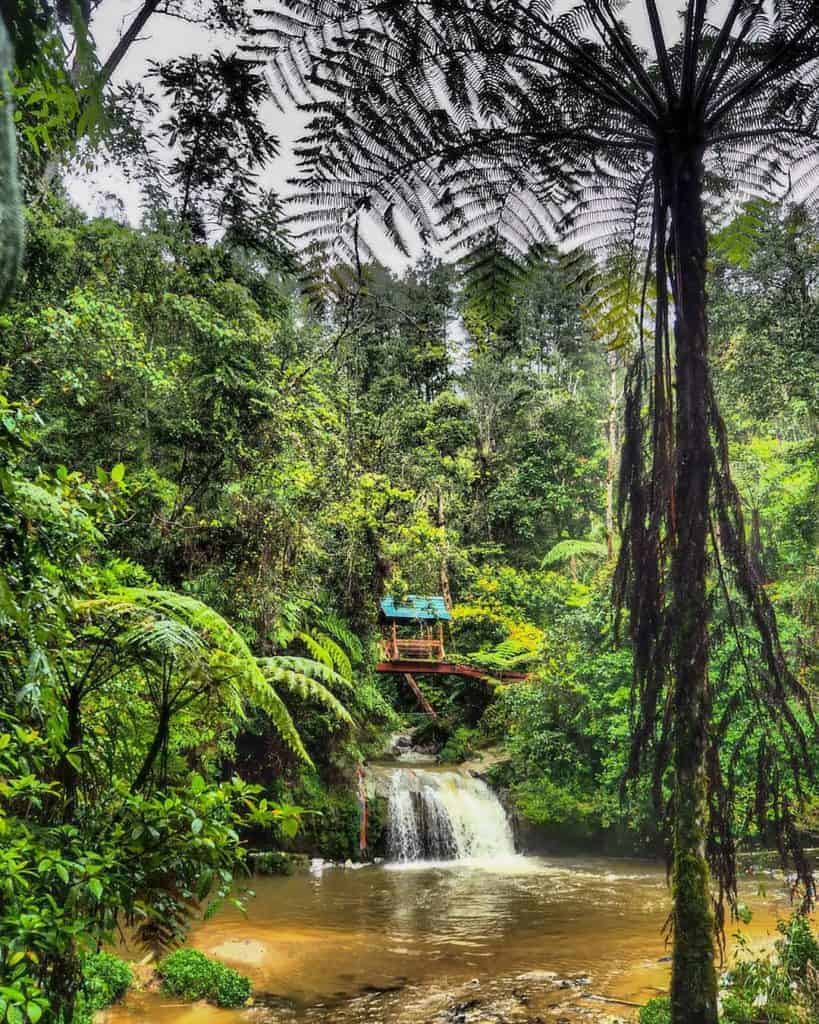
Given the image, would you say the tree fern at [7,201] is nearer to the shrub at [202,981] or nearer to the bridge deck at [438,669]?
the shrub at [202,981]

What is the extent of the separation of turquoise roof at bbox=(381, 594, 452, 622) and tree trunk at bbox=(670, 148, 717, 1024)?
12626mm

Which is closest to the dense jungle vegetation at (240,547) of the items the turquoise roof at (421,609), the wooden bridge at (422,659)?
the wooden bridge at (422,659)

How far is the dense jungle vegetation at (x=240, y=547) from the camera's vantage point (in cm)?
205

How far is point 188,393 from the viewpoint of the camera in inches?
271

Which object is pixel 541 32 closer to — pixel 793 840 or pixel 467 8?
pixel 467 8

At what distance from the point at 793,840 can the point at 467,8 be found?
229 centimetres

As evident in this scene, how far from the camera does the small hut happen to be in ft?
49.9

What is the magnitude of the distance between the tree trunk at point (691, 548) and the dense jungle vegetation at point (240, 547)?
0.33ft

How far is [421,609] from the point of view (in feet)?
49.3

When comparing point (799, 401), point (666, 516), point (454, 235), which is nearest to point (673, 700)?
point (666, 516)

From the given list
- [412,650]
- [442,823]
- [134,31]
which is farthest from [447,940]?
[412,650]

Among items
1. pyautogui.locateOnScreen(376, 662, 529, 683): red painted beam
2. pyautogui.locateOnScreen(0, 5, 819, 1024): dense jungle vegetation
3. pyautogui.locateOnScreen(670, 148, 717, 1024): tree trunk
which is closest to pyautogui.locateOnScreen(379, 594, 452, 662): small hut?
pyautogui.locateOnScreen(376, 662, 529, 683): red painted beam

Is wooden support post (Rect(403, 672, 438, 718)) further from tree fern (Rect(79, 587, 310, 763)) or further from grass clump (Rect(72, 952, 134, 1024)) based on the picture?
tree fern (Rect(79, 587, 310, 763))

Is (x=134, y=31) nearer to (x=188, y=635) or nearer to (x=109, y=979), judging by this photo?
(x=188, y=635)
